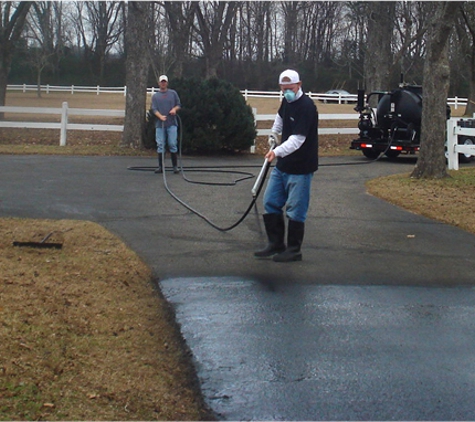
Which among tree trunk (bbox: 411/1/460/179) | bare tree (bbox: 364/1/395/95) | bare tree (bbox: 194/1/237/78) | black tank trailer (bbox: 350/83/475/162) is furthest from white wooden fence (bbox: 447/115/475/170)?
bare tree (bbox: 194/1/237/78)

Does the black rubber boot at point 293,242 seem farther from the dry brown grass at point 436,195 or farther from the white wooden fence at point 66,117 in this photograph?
the white wooden fence at point 66,117

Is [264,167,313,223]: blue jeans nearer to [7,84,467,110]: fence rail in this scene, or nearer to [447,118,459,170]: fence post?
[447,118,459,170]: fence post

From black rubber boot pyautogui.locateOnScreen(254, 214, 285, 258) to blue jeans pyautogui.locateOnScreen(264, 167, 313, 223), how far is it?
0.25ft

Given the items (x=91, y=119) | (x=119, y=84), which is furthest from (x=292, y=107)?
(x=119, y=84)

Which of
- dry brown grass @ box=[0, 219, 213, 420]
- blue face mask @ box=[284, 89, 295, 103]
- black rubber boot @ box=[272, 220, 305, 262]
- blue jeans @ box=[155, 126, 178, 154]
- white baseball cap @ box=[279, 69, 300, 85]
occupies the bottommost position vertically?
dry brown grass @ box=[0, 219, 213, 420]

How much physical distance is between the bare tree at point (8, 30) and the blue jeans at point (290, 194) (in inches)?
870

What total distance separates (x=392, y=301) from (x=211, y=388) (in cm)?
236

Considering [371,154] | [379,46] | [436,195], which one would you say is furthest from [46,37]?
[436,195]

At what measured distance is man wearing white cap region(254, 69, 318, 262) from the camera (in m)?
6.86

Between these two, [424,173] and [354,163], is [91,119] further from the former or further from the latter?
[424,173]

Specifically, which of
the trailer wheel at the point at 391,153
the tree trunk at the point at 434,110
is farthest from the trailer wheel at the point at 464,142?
the tree trunk at the point at 434,110

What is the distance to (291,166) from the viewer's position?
22.9 ft

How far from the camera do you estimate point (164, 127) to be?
46.0 ft

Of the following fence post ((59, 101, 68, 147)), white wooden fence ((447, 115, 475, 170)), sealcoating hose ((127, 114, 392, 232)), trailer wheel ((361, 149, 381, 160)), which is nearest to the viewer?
sealcoating hose ((127, 114, 392, 232))
